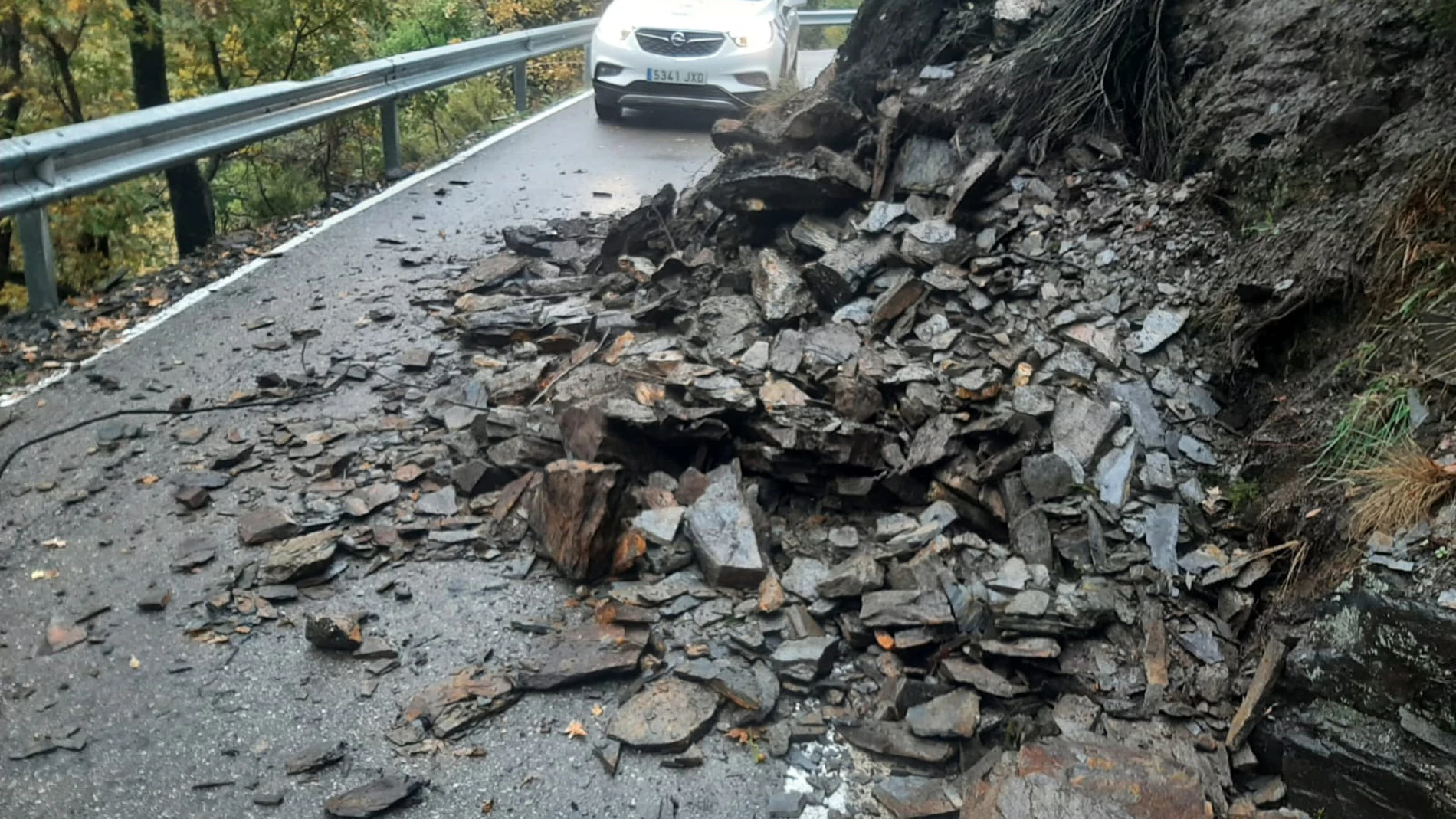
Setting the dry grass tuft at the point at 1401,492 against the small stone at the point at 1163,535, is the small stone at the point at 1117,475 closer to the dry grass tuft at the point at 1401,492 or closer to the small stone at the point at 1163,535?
the small stone at the point at 1163,535

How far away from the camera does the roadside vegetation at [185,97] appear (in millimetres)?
11570

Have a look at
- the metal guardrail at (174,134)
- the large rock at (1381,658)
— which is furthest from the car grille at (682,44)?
the large rock at (1381,658)

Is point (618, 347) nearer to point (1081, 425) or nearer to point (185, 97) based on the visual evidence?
point (1081, 425)

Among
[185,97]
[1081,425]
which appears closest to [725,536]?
[1081,425]

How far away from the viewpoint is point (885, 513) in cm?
489

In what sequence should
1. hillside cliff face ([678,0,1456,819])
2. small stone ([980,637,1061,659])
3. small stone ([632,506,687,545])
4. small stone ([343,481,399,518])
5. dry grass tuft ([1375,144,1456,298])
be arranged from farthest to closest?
1. small stone ([343,481,399,518])
2. small stone ([632,506,687,545])
3. dry grass tuft ([1375,144,1456,298])
4. small stone ([980,637,1061,659])
5. hillside cliff face ([678,0,1456,819])

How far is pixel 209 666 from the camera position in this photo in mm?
3996

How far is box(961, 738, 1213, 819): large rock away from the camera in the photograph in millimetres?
3242

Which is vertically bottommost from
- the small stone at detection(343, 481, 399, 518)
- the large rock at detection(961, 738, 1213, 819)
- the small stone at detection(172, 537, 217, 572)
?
the small stone at detection(172, 537, 217, 572)

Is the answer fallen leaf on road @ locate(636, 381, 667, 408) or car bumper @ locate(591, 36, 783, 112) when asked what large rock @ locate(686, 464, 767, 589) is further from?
car bumper @ locate(591, 36, 783, 112)

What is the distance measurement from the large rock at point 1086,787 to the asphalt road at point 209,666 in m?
0.71

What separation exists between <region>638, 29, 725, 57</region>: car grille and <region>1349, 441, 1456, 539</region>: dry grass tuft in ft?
34.8

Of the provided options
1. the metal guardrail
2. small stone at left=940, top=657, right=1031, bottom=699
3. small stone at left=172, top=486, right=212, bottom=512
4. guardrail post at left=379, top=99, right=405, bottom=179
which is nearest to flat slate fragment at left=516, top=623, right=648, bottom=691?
small stone at left=940, top=657, right=1031, bottom=699

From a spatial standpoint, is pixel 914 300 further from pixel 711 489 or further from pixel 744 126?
pixel 744 126
